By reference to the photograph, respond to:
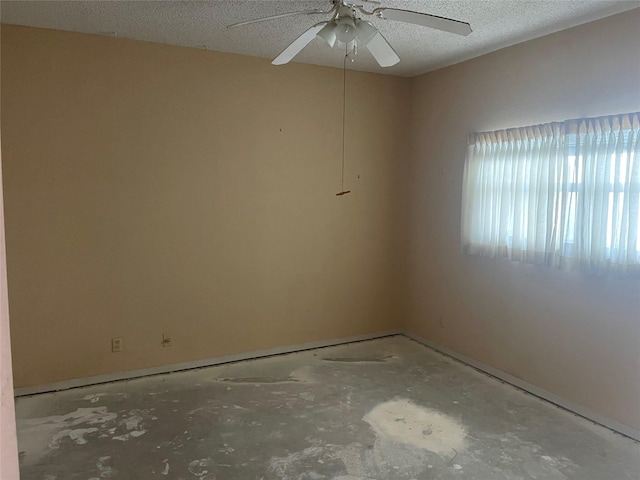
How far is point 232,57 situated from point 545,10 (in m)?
2.35

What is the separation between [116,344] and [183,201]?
48.9 inches

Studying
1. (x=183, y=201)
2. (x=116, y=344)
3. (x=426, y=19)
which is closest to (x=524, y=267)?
(x=426, y=19)

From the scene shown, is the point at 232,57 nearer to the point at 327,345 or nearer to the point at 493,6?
the point at 493,6

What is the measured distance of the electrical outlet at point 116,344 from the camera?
380 centimetres

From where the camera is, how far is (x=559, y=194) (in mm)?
3311

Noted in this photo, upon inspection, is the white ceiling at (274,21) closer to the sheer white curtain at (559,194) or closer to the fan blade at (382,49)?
the fan blade at (382,49)

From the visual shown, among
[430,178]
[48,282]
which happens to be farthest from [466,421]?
[48,282]

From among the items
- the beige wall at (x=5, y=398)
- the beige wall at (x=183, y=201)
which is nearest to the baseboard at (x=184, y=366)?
the beige wall at (x=183, y=201)

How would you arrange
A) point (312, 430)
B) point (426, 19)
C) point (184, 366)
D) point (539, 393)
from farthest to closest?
point (184, 366), point (539, 393), point (312, 430), point (426, 19)

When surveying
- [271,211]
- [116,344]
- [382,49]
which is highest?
[382,49]

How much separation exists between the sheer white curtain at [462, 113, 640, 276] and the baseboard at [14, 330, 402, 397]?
Answer: 1.47m

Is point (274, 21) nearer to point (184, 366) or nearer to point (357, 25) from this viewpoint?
point (357, 25)

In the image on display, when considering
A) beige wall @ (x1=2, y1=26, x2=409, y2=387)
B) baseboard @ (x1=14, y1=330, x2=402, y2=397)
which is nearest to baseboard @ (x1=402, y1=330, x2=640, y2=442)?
baseboard @ (x1=14, y1=330, x2=402, y2=397)

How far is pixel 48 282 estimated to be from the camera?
3.56m
